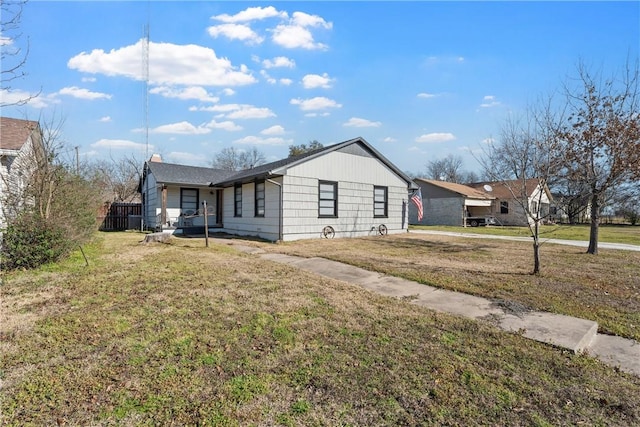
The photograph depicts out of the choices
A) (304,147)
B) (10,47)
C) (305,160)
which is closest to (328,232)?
(305,160)

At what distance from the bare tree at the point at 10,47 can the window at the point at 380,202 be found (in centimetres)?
1269

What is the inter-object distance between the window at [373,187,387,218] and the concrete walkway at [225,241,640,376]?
927 cm

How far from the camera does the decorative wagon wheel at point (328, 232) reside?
1342cm

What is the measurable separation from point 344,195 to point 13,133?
37.6 feet

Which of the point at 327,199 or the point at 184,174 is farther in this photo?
the point at 184,174

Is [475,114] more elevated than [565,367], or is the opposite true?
[475,114]

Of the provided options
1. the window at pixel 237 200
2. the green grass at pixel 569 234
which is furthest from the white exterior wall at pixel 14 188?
the green grass at pixel 569 234

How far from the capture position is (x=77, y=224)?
27.0 feet

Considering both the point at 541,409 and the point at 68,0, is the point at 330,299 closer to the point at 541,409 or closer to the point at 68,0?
the point at 541,409

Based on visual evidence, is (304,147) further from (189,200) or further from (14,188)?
(14,188)

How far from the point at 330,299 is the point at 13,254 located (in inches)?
237

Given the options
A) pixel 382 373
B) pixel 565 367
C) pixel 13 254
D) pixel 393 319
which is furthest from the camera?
pixel 13 254

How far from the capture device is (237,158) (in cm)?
5178

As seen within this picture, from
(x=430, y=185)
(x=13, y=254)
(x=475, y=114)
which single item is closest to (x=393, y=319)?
(x=13, y=254)
